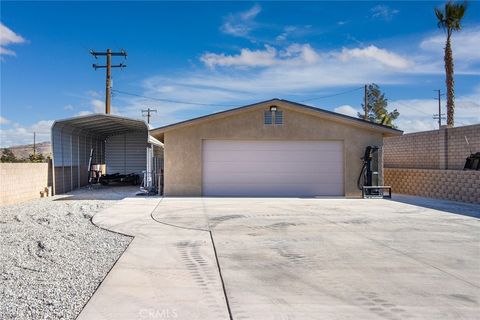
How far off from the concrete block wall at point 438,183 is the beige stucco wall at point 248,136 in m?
2.28

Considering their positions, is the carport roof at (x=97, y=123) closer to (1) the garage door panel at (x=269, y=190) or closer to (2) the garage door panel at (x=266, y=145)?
(2) the garage door panel at (x=266, y=145)

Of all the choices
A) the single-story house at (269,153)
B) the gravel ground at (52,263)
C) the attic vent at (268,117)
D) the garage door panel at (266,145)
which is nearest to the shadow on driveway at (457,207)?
the single-story house at (269,153)

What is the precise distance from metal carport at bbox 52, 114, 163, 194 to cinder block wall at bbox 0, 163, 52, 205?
0.93 m

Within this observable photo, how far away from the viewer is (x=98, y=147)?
2550 cm

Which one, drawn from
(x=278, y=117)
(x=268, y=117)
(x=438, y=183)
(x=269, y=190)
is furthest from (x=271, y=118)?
(x=438, y=183)

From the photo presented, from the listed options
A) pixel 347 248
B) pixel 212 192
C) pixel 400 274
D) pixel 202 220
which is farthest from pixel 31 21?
pixel 400 274

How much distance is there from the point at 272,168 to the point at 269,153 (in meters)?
0.57

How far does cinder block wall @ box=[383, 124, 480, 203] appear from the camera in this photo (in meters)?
13.8

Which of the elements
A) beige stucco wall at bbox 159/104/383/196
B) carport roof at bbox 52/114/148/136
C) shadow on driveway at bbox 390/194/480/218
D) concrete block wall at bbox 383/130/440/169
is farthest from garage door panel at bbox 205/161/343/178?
carport roof at bbox 52/114/148/136

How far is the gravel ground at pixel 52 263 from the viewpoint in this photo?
13.5 ft

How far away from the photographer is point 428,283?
15.8 feet

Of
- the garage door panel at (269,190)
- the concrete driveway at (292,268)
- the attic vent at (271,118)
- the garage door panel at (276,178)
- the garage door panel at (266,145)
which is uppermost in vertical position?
the attic vent at (271,118)

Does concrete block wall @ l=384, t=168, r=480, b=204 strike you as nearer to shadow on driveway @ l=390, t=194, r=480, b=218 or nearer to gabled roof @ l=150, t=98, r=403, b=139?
shadow on driveway @ l=390, t=194, r=480, b=218

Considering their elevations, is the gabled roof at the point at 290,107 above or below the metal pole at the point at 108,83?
below
